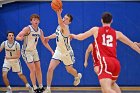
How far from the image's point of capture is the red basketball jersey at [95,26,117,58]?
5590 mm

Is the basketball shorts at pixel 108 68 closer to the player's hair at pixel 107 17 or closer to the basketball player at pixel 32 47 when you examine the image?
the player's hair at pixel 107 17

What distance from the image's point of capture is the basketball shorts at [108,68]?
549cm

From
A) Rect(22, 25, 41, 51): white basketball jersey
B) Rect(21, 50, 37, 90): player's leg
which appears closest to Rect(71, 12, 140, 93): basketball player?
Rect(21, 50, 37, 90): player's leg

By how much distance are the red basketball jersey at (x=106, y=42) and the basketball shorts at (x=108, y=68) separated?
0.35ft

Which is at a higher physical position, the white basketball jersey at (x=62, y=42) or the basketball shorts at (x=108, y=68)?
the white basketball jersey at (x=62, y=42)

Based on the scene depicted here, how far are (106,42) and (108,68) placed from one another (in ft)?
1.47

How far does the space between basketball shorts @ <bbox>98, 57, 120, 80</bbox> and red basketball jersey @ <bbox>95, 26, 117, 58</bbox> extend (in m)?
0.11

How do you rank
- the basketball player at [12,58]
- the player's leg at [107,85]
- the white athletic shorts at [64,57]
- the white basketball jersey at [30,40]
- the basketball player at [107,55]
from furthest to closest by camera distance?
the basketball player at [12,58]
the white basketball jersey at [30,40]
the white athletic shorts at [64,57]
the basketball player at [107,55]
the player's leg at [107,85]

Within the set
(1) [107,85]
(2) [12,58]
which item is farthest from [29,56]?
(1) [107,85]

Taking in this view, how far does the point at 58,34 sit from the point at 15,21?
3.21 meters

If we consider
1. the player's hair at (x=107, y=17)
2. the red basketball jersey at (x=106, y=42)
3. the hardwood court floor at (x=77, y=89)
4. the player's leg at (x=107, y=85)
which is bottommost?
the hardwood court floor at (x=77, y=89)

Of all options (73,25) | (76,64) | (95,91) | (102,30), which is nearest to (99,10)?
(73,25)

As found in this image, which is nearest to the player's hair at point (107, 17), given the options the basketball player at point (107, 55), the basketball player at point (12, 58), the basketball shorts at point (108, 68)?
the basketball player at point (107, 55)

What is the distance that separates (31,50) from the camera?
841 centimetres
